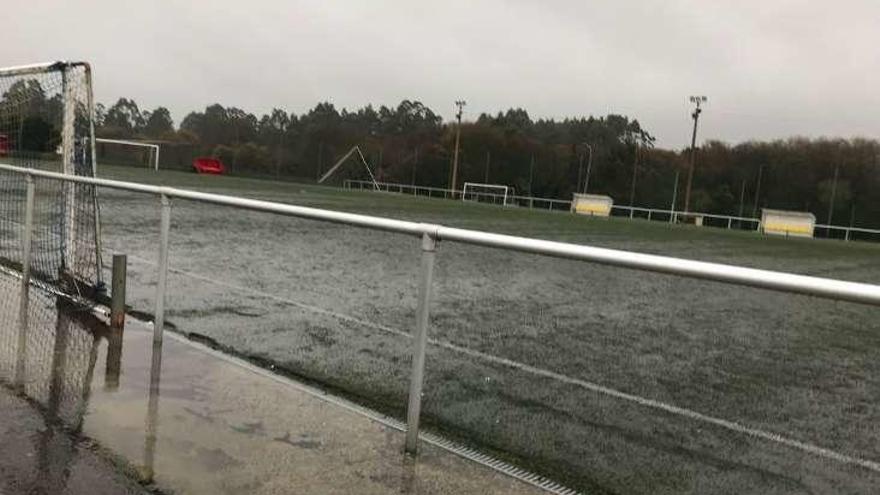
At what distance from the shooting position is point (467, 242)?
3811mm

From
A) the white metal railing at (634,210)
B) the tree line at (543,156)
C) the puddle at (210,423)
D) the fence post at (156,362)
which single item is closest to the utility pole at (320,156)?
the tree line at (543,156)

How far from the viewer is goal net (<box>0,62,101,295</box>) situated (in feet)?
23.2

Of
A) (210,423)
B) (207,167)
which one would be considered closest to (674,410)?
(210,423)

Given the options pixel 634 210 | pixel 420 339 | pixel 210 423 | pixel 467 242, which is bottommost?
pixel 210 423

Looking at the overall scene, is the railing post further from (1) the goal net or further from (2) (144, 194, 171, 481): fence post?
(1) the goal net

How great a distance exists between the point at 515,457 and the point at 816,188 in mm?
67758

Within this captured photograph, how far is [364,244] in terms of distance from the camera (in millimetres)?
5348

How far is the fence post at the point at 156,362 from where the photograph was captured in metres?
3.68

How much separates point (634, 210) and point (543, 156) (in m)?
26.9

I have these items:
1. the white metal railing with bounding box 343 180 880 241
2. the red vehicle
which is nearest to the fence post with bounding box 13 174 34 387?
the white metal railing with bounding box 343 180 880 241

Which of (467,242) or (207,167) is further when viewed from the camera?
(207,167)

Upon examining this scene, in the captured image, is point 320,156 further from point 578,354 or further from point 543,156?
point 578,354

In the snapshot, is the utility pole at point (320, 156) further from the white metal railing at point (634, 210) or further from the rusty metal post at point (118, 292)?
the rusty metal post at point (118, 292)

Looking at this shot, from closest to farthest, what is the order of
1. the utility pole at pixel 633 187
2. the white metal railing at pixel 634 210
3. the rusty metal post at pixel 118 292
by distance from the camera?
the rusty metal post at pixel 118 292 → the white metal railing at pixel 634 210 → the utility pole at pixel 633 187
